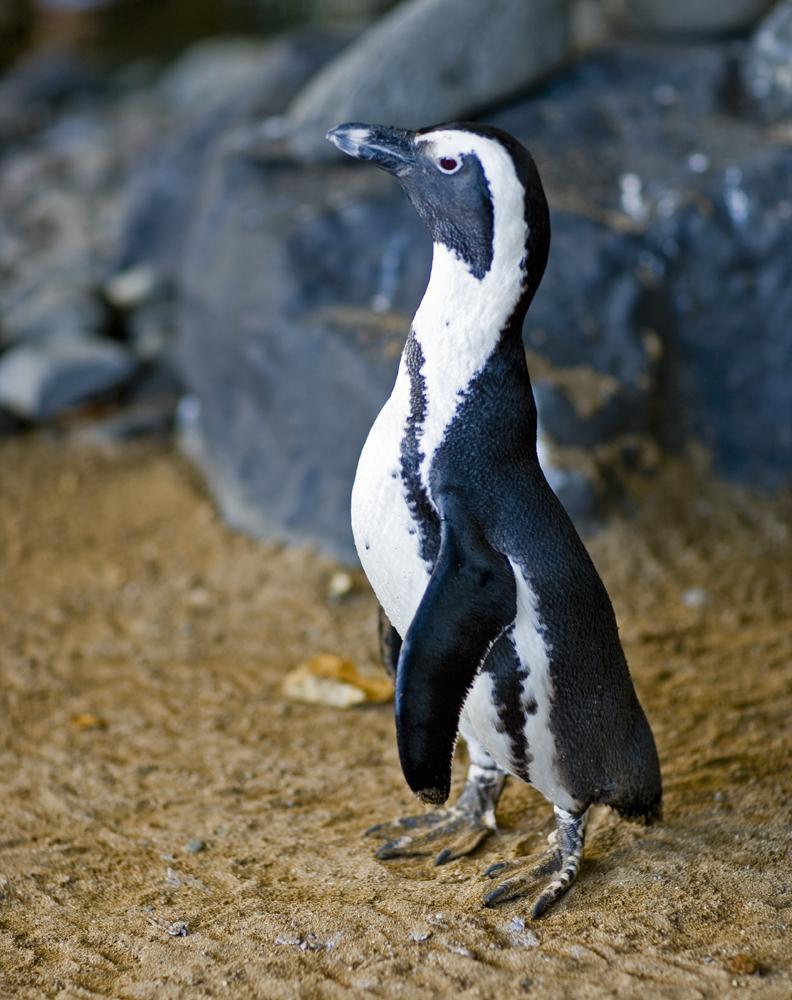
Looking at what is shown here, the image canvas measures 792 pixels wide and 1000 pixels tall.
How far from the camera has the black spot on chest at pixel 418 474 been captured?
2496 mm

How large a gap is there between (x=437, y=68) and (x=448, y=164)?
10.8ft

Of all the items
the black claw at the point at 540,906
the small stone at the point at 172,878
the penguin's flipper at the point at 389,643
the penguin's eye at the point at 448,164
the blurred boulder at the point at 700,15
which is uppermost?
the penguin's eye at the point at 448,164

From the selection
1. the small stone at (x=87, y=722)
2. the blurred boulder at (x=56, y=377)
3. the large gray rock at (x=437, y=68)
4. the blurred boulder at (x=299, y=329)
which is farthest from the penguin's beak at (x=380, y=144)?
the blurred boulder at (x=56, y=377)

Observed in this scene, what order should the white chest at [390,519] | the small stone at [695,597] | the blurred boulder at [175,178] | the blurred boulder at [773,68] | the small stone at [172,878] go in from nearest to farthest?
A: the white chest at [390,519]
the small stone at [172,878]
the small stone at [695,597]
the blurred boulder at [773,68]
the blurred boulder at [175,178]

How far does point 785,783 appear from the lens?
311 cm

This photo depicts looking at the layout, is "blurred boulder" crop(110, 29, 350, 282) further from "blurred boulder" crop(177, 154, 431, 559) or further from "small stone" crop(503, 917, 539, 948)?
"small stone" crop(503, 917, 539, 948)

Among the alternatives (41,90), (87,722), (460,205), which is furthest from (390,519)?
(41,90)

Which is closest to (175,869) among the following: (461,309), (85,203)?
(461,309)

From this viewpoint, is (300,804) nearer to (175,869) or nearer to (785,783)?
(175,869)

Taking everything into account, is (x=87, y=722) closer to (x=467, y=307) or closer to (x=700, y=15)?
(x=467, y=307)

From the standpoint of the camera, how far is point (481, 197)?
2.38m

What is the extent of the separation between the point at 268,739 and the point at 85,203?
246 inches

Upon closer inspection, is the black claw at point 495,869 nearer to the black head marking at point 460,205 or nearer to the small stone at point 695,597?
the black head marking at point 460,205

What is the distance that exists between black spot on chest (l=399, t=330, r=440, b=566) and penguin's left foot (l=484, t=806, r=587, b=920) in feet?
2.32
